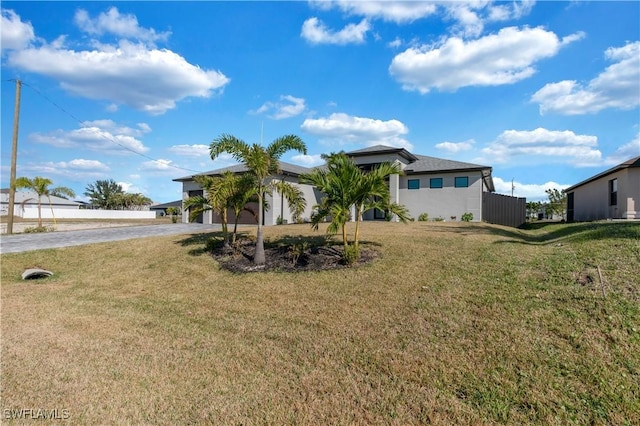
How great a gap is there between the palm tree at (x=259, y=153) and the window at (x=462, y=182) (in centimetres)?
1556

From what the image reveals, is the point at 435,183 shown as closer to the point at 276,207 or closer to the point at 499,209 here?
the point at 499,209

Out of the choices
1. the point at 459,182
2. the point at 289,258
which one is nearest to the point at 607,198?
the point at 459,182

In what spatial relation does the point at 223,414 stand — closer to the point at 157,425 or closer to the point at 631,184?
the point at 157,425

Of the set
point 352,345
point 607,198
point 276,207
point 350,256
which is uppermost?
point 607,198

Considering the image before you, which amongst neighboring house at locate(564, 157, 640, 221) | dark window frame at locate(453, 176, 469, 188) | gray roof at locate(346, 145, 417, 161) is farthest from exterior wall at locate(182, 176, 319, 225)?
neighboring house at locate(564, 157, 640, 221)

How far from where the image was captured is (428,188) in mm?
24312

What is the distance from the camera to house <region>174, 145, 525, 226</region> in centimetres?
2288

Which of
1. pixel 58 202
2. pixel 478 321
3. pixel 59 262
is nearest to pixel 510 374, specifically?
pixel 478 321

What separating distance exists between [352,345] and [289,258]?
Result: 531cm

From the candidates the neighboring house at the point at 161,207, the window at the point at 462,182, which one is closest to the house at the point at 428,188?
the window at the point at 462,182

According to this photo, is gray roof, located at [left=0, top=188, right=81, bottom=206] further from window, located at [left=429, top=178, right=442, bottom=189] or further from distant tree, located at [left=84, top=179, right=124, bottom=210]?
window, located at [left=429, top=178, right=442, bottom=189]

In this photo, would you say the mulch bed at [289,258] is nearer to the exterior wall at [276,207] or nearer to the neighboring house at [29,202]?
the exterior wall at [276,207]

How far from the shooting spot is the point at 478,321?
5586mm

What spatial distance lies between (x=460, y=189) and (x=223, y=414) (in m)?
22.5
